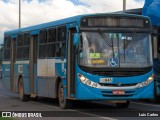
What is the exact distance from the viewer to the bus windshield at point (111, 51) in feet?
51.1

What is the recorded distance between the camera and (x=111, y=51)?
1564cm

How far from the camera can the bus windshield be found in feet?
51.1

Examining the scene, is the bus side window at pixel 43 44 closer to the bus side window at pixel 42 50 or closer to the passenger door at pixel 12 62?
the bus side window at pixel 42 50

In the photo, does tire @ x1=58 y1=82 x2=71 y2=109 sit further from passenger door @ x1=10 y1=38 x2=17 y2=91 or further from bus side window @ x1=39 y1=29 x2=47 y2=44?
passenger door @ x1=10 y1=38 x2=17 y2=91

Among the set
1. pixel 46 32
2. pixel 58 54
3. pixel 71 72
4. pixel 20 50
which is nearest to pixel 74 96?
pixel 71 72

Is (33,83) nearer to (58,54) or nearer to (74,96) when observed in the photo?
(58,54)

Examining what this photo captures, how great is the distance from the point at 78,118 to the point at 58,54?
384 cm

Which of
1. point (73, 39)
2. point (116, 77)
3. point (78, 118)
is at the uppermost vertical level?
point (73, 39)

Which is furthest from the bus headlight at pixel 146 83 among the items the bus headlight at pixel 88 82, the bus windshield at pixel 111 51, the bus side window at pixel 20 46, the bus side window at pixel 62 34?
the bus side window at pixel 20 46

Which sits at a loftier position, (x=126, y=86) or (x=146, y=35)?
(x=146, y=35)

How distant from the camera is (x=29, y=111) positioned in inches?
653

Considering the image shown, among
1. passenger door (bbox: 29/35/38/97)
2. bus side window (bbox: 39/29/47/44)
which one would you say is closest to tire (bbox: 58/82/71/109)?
bus side window (bbox: 39/29/47/44)

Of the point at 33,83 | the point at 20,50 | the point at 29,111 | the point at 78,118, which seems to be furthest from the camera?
the point at 20,50

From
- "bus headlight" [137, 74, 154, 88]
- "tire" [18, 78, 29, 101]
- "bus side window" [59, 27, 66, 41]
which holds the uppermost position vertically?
"bus side window" [59, 27, 66, 41]
